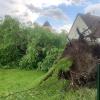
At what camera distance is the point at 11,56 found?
13602 mm

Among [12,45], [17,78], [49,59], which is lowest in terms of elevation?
[17,78]

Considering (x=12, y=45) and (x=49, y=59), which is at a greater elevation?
(x=12, y=45)

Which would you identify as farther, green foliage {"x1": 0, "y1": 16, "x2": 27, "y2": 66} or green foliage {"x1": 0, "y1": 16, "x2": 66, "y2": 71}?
green foliage {"x1": 0, "y1": 16, "x2": 27, "y2": 66}

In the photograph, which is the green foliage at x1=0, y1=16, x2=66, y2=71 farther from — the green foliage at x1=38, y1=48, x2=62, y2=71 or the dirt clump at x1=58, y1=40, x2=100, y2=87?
the dirt clump at x1=58, y1=40, x2=100, y2=87

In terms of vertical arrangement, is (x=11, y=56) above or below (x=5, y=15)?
below

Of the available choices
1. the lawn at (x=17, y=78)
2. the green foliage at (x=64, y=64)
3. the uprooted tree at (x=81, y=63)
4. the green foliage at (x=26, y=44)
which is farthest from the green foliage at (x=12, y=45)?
the green foliage at (x=64, y=64)

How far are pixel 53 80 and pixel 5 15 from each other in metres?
8.88

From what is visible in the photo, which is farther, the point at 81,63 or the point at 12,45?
the point at 12,45

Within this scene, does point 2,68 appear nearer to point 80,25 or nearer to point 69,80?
point 69,80

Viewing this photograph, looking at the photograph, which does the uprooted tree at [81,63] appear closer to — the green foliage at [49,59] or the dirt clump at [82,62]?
the dirt clump at [82,62]

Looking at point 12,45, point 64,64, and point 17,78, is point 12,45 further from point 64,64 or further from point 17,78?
point 64,64

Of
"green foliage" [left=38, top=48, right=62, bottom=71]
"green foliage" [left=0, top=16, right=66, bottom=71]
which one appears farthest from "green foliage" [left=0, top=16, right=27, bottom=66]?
"green foliage" [left=38, top=48, right=62, bottom=71]

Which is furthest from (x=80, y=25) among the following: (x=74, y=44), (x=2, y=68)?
(x=74, y=44)

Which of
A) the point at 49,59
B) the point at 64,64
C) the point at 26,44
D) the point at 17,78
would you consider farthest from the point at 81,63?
the point at 26,44
